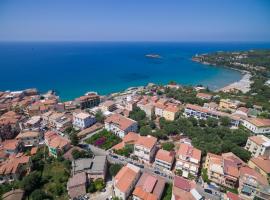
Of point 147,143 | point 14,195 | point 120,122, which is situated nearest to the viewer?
point 14,195

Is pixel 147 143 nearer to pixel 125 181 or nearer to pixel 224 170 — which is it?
pixel 125 181

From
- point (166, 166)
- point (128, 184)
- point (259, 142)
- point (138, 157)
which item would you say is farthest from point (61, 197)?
point (259, 142)

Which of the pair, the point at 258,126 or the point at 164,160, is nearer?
the point at 164,160

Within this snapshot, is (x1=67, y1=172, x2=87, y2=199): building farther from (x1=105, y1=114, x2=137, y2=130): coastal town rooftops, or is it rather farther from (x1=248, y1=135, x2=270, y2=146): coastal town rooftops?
(x1=248, y1=135, x2=270, y2=146): coastal town rooftops

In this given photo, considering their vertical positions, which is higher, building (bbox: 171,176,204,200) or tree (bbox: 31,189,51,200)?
building (bbox: 171,176,204,200)

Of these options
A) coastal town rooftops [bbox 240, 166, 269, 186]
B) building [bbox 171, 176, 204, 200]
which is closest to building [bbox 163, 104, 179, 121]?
coastal town rooftops [bbox 240, 166, 269, 186]

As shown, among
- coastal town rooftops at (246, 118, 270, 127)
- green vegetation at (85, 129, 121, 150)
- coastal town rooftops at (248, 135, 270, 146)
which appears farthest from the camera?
coastal town rooftops at (246, 118, 270, 127)

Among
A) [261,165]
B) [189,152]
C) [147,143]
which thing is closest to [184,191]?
[189,152]
